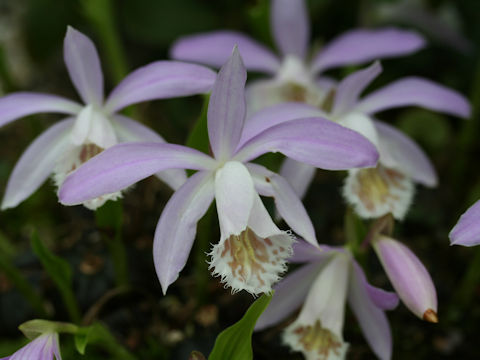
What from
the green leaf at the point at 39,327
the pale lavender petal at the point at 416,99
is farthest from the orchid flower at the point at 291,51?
the green leaf at the point at 39,327

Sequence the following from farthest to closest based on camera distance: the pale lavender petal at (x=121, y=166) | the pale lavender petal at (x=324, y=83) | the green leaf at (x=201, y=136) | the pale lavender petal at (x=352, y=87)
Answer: the pale lavender petal at (x=324, y=83)
the pale lavender petal at (x=352, y=87)
the green leaf at (x=201, y=136)
the pale lavender petal at (x=121, y=166)

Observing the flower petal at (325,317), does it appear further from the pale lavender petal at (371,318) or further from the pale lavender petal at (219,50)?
the pale lavender petal at (219,50)

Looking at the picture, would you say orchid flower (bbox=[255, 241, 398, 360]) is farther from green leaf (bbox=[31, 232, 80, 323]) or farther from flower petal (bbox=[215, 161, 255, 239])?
green leaf (bbox=[31, 232, 80, 323])

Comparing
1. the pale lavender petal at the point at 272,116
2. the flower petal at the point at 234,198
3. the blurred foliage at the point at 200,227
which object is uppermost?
the pale lavender petal at the point at 272,116

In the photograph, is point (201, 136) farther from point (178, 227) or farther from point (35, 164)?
point (35, 164)

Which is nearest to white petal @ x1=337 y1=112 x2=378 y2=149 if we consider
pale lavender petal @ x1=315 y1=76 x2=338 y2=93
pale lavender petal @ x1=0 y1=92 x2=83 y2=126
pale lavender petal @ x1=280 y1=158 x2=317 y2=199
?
pale lavender petal @ x1=280 y1=158 x2=317 y2=199

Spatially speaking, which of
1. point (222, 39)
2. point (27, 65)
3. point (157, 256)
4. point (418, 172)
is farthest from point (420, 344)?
point (27, 65)

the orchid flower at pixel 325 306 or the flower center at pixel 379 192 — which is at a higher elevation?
the flower center at pixel 379 192
